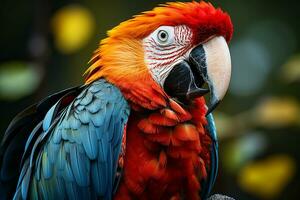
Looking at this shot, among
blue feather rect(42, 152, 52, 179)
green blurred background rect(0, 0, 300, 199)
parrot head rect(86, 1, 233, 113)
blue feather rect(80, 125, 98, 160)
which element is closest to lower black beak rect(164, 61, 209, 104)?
parrot head rect(86, 1, 233, 113)

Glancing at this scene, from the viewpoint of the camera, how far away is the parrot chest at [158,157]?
2.66 m

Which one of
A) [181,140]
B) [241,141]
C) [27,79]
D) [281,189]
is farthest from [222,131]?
[27,79]

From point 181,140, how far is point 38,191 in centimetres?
58

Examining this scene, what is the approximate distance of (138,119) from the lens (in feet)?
8.93

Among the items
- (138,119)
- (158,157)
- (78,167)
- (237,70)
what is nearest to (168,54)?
(138,119)

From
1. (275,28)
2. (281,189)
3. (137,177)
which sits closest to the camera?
(137,177)

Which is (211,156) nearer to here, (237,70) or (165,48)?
(165,48)

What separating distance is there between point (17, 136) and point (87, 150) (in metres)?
0.36

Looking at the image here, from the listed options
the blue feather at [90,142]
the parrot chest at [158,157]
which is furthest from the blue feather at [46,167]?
the parrot chest at [158,157]

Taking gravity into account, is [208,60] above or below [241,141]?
above

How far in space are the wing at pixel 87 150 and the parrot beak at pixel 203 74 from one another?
8.8 inches

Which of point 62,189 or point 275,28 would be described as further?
point 275,28

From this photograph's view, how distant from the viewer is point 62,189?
8.83 feet

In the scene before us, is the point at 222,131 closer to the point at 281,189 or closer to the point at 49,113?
the point at 281,189
